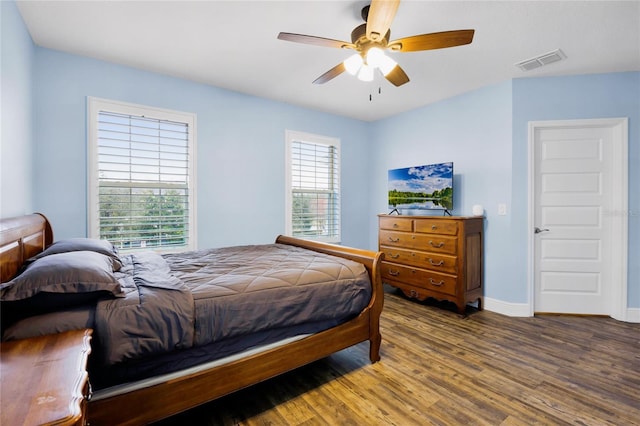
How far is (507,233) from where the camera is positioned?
3.35 m

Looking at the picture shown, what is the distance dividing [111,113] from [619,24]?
4.54m

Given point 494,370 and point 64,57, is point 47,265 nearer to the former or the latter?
point 64,57

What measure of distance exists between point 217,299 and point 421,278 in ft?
8.86

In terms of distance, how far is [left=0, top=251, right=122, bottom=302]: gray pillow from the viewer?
1.19 m

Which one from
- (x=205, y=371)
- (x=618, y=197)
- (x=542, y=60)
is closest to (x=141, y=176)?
(x=205, y=371)

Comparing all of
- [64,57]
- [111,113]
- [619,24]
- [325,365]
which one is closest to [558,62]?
[619,24]

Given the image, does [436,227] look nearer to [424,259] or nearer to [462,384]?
[424,259]

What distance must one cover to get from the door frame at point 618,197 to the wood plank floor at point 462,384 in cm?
39

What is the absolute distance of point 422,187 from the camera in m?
3.88

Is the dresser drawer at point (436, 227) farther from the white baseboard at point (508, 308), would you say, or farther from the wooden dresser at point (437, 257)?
the white baseboard at point (508, 308)

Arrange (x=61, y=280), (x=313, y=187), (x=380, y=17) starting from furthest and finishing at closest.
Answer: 1. (x=313, y=187)
2. (x=380, y=17)
3. (x=61, y=280)

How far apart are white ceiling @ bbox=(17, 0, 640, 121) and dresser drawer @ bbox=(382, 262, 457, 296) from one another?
225 cm

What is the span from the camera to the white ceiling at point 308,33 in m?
2.11

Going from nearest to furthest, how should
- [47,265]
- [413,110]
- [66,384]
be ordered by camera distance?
[66,384], [47,265], [413,110]
